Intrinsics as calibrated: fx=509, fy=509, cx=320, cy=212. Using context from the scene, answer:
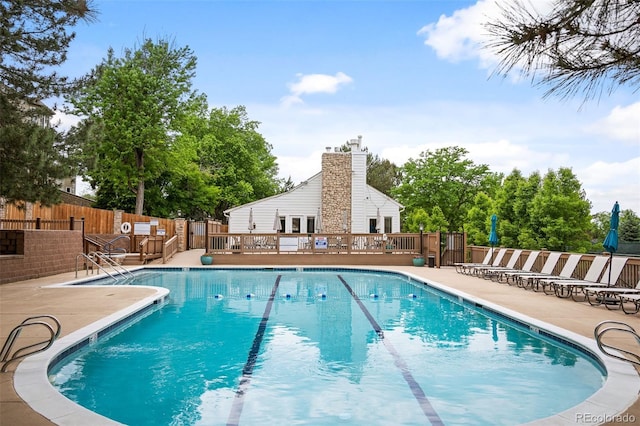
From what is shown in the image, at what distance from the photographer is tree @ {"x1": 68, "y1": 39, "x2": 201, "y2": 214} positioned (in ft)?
93.8

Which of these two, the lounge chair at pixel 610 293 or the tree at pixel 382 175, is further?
the tree at pixel 382 175

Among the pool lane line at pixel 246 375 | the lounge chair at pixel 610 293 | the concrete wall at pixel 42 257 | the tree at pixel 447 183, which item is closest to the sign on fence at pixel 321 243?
the concrete wall at pixel 42 257

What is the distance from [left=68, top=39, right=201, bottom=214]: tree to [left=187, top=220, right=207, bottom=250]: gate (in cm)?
343

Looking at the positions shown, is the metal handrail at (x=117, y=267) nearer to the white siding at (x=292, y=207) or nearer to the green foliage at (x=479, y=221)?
the white siding at (x=292, y=207)

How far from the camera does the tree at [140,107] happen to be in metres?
28.6

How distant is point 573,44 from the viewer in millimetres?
3832

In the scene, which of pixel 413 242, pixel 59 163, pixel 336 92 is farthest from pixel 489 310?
pixel 336 92

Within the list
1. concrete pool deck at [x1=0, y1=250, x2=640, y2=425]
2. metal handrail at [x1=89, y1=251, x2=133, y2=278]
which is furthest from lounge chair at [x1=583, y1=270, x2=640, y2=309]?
metal handrail at [x1=89, y1=251, x2=133, y2=278]

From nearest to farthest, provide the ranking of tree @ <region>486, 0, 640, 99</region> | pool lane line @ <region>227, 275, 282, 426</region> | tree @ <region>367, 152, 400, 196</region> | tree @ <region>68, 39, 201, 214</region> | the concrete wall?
tree @ <region>486, 0, 640, 99</region> < pool lane line @ <region>227, 275, 282, 426</region> < the concrete wall < tree @ <region>68, 39, 201, 214</region> < tree @ <region>367, 152, 400, 196</region>

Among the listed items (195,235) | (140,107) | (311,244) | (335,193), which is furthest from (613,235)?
(140,107)

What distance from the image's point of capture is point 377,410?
4.95 meters

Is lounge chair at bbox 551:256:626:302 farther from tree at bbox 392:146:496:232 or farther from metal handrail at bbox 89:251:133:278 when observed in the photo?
tree at bbox 392:146:496:232

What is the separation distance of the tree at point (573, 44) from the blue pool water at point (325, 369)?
10.1 ft

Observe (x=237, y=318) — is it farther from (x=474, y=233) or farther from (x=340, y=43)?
(x=474, y=233)
